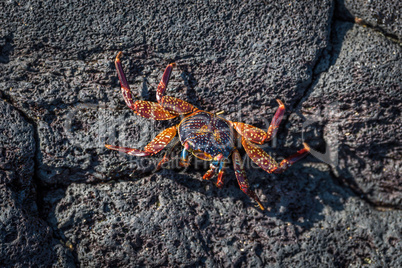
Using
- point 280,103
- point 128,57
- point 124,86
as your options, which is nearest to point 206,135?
point 280,103

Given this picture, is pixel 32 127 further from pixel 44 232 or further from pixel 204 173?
pixel 204 173

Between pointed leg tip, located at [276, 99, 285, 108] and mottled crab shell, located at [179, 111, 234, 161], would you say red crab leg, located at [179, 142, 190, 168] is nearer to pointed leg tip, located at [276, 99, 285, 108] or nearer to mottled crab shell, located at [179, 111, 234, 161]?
mottled crab shell, located at [179, 111, 234, 161]

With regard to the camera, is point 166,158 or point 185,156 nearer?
point 185,156

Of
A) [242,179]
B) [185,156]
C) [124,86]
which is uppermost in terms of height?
[124,86]

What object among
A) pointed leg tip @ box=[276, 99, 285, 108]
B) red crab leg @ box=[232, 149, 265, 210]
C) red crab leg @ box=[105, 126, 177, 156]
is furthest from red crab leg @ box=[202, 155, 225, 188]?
pointed leg tip @ box=[276, 99, 285, 108]

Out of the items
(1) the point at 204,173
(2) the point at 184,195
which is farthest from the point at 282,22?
(2) the point at 184,195

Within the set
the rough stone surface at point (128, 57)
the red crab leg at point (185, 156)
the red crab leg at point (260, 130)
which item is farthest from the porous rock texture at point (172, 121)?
the red crab leg at point (185, 156)

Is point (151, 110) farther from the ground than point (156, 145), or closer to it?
farther from the ground

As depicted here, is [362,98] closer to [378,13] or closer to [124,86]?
[378,13]
